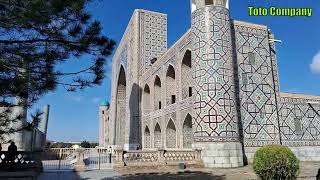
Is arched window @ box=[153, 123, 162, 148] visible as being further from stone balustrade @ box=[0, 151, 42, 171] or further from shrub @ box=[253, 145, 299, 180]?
shrub @ box=[253, 145, 299, 180]

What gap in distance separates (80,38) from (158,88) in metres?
16.3

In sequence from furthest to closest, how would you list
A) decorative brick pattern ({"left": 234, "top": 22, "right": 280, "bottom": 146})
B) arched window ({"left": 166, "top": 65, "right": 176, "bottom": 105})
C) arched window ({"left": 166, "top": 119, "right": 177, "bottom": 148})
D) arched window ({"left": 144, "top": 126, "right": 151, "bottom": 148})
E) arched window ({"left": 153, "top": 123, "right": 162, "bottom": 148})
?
arched window ({"left": 144, "top": 126, "right": 151, "bottom": 148})
arched window ({"left": 153, "top": 123, "right": 162, "bottom": 148})
arched window ({"left": 166, "top": 65, "right": 176, "bottom": 105})
arched window ({"left": 166, "top": 119, "right": 177, "bottom": 148})
decorative brick pattern ({"left": 234, "top": 22, "right": 280, "bottom": 146})

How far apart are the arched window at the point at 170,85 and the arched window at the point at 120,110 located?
11.3 metres

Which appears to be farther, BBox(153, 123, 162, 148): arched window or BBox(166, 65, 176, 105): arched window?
BBox(153, 123, 162, 148): arched window

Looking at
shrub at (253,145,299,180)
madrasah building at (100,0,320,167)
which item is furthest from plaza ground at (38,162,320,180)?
madrasah building at (100,0,320,167)

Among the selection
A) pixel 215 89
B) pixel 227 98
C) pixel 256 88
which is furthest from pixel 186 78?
pixel 227 98

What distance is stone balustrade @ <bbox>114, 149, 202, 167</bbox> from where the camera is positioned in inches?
522

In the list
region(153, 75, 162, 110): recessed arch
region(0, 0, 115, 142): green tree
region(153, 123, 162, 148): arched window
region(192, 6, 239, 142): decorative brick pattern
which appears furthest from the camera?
region(153, 75, 162, 110): recessed arch

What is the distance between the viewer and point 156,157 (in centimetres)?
1397

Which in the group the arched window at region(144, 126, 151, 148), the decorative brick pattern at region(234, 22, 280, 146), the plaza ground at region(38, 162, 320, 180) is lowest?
the plaza ground at region(38, 162, 320, 180)

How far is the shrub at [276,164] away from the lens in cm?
707

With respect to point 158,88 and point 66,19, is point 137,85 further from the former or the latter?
point 66,19

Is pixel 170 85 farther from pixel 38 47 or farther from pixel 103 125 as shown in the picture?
pixel 103 125

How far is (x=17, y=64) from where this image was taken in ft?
19.0
